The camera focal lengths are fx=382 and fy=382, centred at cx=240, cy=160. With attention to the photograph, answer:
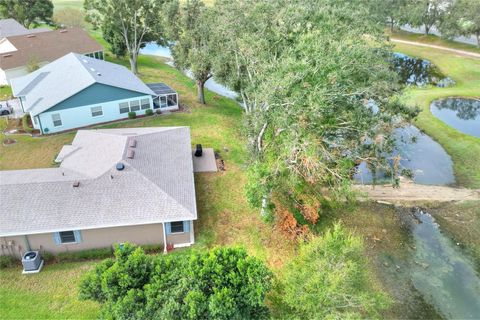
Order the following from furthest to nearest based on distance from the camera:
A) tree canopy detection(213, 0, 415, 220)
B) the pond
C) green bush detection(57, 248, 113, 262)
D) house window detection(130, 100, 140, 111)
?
1. the pond
2. house window detection(130, 100, 140, 111)
3. green bush detection(57, 248, 113, 262)
4. tree canopy detection(213, 0, 415, 220)

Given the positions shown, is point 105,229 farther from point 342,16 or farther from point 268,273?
point 342,16

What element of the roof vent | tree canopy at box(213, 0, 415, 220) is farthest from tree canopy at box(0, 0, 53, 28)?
tree canopy at box(213, 0, 415, 220)

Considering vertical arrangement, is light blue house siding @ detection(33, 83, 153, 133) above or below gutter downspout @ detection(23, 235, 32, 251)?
above

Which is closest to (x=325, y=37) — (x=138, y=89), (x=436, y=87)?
(x=138, y=89)

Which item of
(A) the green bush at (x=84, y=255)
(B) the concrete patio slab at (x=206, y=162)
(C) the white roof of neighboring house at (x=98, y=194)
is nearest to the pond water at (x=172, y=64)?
(B) the concrete patio slab at (x=206, y=162)

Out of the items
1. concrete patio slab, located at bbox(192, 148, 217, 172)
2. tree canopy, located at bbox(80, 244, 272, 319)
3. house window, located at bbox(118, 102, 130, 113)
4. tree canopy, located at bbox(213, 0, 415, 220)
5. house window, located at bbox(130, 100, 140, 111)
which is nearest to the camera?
tree canopy, located at bbox(80, 244, 272, 319)

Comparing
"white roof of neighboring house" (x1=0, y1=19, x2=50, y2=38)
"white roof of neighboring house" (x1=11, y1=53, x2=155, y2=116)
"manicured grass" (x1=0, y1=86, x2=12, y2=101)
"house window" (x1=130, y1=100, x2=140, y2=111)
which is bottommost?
"manicured grass" (x1=0, y1=86, x2=12, y2=101)

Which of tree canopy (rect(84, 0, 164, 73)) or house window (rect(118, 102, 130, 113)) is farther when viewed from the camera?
tree canopy (rect(84, 0, 164, 73))

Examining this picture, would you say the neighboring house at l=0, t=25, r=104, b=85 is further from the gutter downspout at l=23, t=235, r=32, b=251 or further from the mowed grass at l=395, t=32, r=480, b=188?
the mowed grass at l=395, t=32, r=480, b=188
